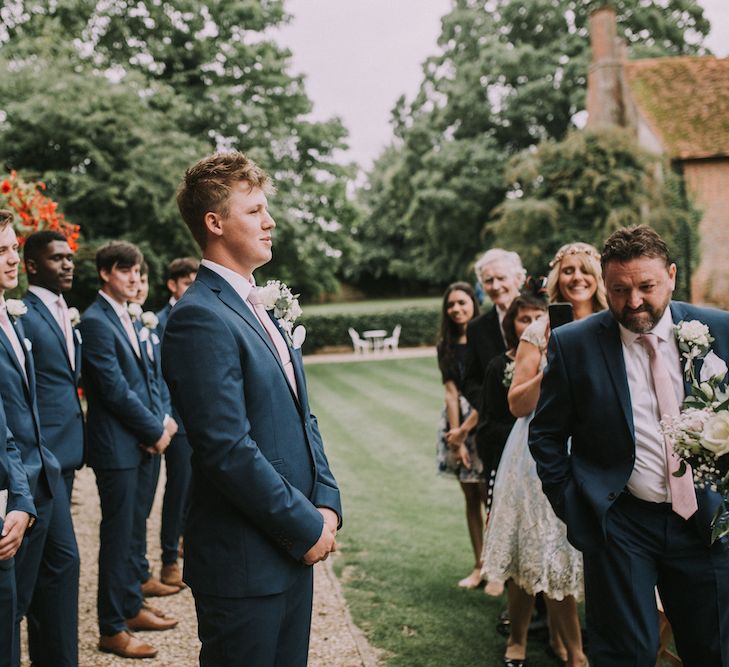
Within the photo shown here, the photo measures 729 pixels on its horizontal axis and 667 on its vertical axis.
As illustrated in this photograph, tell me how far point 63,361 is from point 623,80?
1034 inches

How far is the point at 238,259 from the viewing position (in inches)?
104

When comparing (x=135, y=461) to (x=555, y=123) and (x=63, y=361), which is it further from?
(x=555, y=123)

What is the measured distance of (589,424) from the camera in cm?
312

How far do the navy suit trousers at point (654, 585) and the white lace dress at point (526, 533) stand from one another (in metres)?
0.91

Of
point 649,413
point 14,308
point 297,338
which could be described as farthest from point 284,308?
Answer: point 14,308

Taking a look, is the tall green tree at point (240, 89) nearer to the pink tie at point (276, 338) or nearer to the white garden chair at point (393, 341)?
the white garden chair at point (393, 341)

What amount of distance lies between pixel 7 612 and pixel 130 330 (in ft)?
7.70

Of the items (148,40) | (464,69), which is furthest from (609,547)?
(464,69)

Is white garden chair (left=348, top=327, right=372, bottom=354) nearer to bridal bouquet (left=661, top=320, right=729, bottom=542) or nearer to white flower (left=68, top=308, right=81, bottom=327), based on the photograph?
white flower (left=68, top=308, right=81, bottom=327)

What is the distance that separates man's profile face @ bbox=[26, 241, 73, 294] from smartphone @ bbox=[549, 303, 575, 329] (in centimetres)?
279

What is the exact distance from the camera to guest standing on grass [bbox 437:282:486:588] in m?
5.68

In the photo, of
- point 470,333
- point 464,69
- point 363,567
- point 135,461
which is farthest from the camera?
point 464,69

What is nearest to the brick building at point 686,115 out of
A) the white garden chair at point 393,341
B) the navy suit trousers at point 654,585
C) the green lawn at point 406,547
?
the white garden chair at point 393,341

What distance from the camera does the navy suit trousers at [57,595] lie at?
3658 mm
